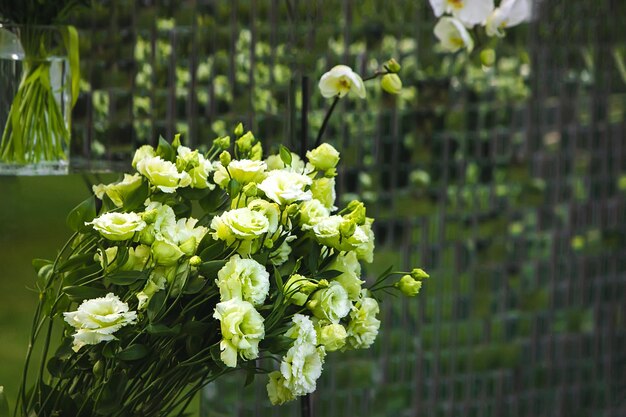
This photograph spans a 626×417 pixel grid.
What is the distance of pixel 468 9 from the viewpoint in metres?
1.24

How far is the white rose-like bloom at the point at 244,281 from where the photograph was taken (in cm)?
84

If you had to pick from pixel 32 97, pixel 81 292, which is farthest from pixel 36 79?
pixel 81 292

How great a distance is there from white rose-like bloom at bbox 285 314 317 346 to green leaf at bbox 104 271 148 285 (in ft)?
0.44

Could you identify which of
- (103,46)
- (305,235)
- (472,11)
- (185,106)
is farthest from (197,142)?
(305,235)

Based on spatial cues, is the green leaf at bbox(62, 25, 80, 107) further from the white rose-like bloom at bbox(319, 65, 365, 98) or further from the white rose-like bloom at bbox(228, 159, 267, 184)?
the white rose-like bloom at bbox(228, 159, 267, 184)

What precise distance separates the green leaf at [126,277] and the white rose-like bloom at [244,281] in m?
0.07

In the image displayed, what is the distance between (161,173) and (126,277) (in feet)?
0.32

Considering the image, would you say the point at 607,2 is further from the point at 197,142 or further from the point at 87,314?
the point at 87,314

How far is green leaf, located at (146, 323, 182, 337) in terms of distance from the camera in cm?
85

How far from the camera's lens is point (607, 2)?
2.44 meters

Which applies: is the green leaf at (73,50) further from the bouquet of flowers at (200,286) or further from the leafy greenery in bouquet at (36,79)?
the bouquet of flowers at (200,286)

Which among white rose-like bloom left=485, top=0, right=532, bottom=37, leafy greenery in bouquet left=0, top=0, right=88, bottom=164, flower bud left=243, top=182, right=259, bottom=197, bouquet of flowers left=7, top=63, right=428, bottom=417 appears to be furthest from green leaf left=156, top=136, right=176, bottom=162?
white rose-like bloom left=485, top=0, right=532, bottom=37

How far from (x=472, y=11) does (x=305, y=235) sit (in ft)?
1.50

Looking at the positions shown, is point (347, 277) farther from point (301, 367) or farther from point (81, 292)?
point (81, 292)
